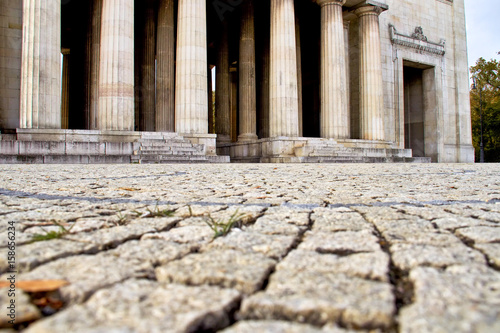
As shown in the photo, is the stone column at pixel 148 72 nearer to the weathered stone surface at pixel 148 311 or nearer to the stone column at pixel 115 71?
the stone column at pixel 115 71

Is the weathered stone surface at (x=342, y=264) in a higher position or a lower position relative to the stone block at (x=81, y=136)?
lower

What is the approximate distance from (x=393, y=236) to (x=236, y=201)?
1567 mm

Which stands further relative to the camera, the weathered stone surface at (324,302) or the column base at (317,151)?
the column base at (317,151)

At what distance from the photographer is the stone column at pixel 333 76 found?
18.8 meters

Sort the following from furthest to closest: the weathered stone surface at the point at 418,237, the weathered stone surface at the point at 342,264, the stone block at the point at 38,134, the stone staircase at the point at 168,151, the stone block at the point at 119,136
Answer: the stone block at the point at 119,136 < the stone block at the point at 38,134 < the stone staircase at the point at 168,151 < the weathered stone surface at the point at 418,237 < the weathered stone surface at the point at 342,264

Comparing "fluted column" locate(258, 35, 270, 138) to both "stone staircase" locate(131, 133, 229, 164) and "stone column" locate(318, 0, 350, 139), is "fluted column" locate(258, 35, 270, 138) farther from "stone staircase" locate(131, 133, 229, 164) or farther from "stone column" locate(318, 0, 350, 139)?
"stone staircase" locate(131, 133, 229, 164)

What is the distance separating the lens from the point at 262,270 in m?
1.39

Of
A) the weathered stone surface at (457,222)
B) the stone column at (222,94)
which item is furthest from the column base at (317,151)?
the weathered stone surface at (457,222)

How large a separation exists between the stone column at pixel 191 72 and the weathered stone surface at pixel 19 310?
14681 mm

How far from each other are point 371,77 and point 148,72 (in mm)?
12347

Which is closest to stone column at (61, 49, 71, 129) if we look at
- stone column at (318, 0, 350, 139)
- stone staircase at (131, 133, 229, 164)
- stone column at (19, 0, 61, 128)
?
stone column at (19, 0, 61, 128)

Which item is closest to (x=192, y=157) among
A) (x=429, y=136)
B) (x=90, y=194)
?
(x=90, y=194)

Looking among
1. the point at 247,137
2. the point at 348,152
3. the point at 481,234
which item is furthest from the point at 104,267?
the point at 247,137

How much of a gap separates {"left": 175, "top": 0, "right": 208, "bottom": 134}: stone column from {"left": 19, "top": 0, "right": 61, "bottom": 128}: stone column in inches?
180
